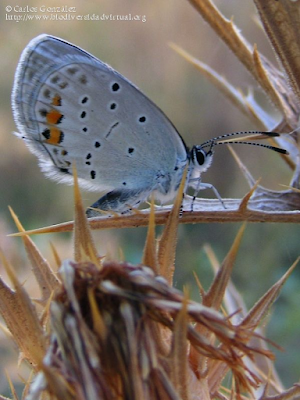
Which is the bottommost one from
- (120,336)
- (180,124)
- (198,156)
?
(120,336)

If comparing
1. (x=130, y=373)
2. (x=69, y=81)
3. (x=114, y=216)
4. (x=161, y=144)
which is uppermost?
(x=69, y=81)

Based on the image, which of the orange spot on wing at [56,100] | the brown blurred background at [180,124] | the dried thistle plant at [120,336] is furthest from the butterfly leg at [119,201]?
the brown blurred background at [180,124]

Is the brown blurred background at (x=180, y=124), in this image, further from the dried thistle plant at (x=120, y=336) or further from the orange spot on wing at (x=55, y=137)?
the dried thistle plant at (x=120, y=336)

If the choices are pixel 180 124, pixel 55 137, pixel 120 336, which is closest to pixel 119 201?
pixel 55 137

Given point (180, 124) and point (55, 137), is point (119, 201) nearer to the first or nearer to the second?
point (55, 137)

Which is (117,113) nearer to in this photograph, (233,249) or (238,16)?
(233,249)

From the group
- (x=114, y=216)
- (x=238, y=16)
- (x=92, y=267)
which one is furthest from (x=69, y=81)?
(x=238, y=16)
